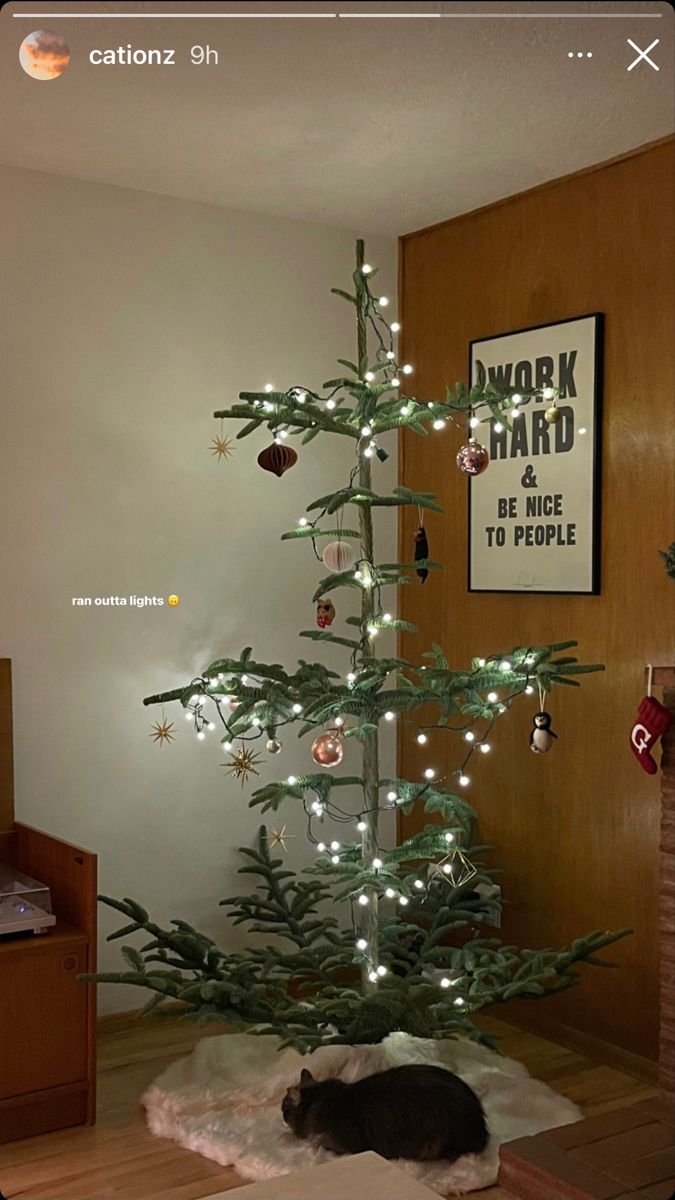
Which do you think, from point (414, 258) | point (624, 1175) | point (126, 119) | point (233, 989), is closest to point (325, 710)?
point (233, 989)

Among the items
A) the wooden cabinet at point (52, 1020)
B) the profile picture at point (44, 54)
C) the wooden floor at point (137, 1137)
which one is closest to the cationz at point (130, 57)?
the profile picture at point (44, 54)

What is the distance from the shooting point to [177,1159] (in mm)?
2816

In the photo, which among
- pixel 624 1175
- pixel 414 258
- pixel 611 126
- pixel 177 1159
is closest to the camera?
pixel 624 1175

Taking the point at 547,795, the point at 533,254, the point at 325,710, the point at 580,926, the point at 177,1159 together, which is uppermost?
the point at 533,254

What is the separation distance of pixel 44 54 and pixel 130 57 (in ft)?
1.01

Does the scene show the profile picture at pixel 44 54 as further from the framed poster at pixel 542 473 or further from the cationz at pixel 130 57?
the framed poster at pixel 542 473

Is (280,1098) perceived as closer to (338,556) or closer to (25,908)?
(25,908)

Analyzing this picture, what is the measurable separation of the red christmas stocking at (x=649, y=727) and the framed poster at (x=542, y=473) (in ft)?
1.63

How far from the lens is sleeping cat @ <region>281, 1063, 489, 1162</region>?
275cm

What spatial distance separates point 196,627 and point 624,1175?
1912mm

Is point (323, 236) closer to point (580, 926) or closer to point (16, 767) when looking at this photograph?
point (16, 767)

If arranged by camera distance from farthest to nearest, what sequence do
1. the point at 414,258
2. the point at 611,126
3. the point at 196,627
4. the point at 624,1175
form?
1. the point at 414,258
2. the point at 196,627
3. the point at 611,126
4. the point at 624,1175

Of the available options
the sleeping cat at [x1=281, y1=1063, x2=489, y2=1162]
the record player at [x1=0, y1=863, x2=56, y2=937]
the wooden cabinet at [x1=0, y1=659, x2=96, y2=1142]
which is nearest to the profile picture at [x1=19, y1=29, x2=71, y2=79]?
the wooden cabinet at [x1=0, y1=659, x2=96, y2=1142]

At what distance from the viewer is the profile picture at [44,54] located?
2.33 metres
